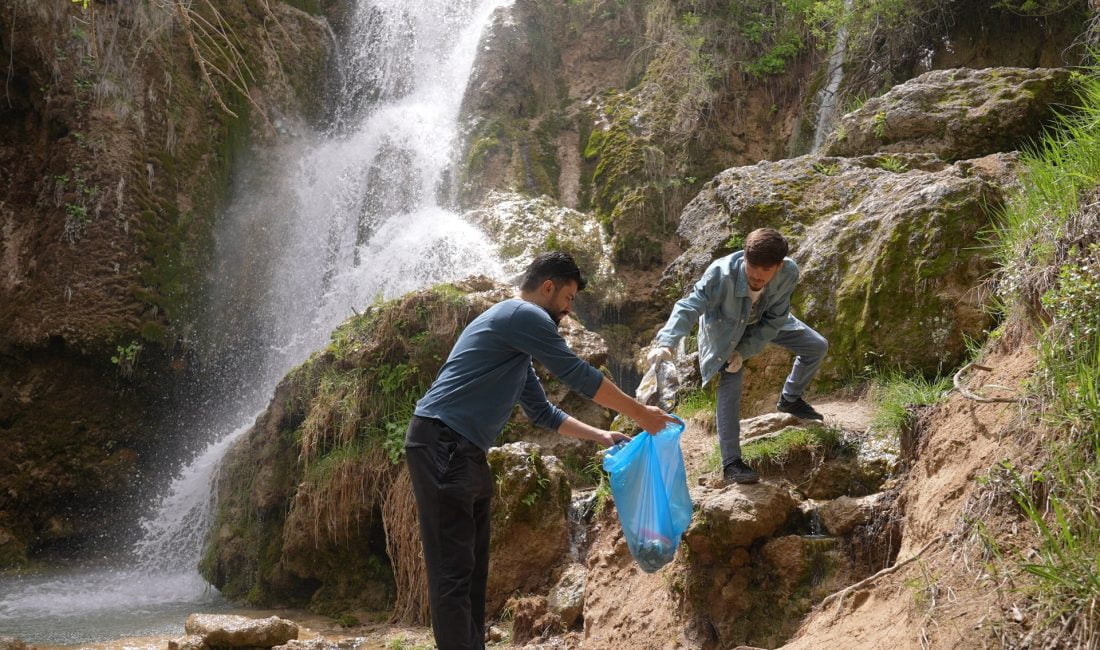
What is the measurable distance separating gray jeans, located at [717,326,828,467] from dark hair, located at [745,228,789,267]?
0.63m

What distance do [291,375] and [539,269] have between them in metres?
5.41

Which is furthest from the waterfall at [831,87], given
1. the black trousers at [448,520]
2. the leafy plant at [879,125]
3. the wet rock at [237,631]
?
the black trousers at [448,520]

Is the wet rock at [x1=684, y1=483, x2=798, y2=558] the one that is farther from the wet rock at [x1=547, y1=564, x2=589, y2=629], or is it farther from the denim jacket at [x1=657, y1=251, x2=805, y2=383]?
the wet rock at [x1=547, y1=564, x2=589, y2=629]

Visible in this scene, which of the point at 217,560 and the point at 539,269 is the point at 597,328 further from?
the point at 539,269

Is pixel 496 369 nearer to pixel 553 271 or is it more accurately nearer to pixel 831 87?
pixel 553 271

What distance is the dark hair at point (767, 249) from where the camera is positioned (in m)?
3.82

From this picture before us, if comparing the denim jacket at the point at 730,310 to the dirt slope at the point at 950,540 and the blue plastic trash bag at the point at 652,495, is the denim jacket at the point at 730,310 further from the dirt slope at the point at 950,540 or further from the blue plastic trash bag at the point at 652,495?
the dirt slope at the point at 950,540

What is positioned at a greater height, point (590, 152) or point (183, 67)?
point (183, 67)

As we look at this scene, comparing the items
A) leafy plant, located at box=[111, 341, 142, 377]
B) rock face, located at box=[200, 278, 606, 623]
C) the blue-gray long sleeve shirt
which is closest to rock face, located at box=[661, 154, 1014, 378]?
rock face, located at box=[200, 278, 606, 623]

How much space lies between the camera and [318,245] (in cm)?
1193

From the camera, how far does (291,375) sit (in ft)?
26.7

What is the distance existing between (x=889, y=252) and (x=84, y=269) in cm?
928

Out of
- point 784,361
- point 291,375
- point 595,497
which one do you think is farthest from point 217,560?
point 784,361

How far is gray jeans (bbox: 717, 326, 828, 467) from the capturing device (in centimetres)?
414
